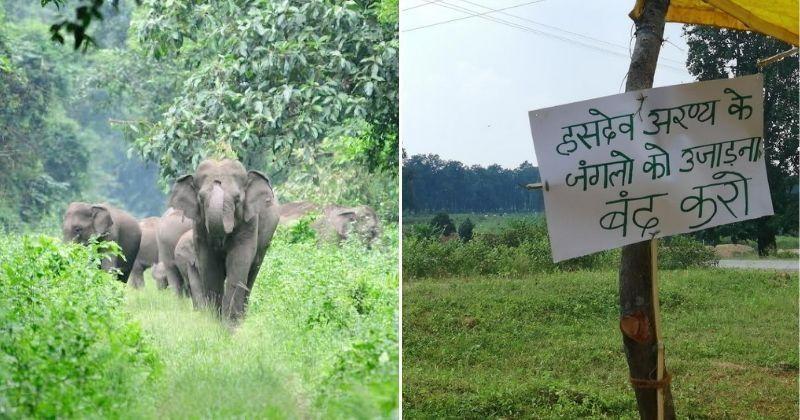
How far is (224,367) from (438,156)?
3.64 feet

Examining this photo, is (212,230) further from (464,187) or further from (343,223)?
(464,187)

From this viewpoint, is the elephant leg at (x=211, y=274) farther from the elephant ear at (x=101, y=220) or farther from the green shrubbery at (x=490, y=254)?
the green shrubbery at (x=490, y=254)

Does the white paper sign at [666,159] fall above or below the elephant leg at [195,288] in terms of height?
above

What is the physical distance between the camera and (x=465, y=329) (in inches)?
170

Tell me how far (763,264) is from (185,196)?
2030mm

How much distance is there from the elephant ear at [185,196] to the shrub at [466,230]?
3.30 feet

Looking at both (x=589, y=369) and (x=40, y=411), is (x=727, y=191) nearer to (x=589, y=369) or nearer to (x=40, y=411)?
(x=589, y=369)

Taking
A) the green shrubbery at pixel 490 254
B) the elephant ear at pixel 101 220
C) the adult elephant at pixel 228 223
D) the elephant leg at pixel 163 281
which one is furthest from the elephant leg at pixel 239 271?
the green shrubbery at pixel 490 254

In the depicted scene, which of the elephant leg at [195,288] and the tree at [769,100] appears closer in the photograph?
the tree at [769,100]

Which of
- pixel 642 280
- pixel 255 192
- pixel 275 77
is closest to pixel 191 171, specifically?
pixel 255 192

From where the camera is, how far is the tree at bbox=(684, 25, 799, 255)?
3830 mm

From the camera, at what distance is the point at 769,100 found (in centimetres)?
388

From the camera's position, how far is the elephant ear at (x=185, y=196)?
4.01m

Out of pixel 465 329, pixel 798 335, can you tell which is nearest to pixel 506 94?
pixel 465 329
